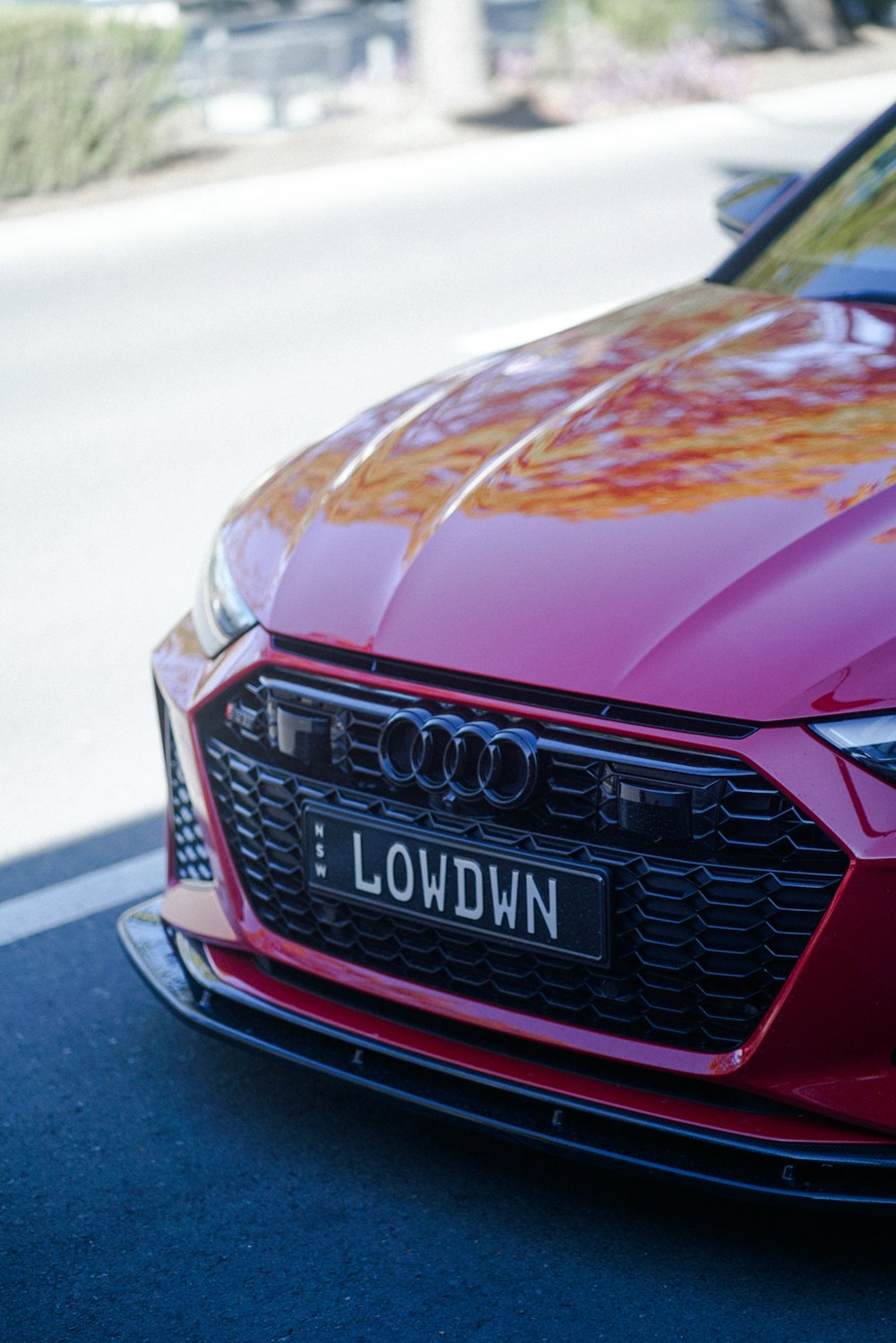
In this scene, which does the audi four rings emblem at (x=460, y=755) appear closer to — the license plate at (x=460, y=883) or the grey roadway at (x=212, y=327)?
the license plate at (x=460, y=883)

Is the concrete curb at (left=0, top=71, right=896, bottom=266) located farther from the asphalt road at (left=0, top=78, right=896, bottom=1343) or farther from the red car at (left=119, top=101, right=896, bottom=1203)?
the red car at (left=119, top=101, right=896, bottom=1203)

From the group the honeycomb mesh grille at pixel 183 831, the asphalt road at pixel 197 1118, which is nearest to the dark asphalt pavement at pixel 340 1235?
the asphalt road at pixel 197 1118

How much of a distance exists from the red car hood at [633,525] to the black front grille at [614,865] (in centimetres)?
10

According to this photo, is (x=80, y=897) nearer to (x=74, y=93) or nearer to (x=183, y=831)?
(x=183, y=831)

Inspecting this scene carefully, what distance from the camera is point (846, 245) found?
3.51 meters

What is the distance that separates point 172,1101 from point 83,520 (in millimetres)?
3870

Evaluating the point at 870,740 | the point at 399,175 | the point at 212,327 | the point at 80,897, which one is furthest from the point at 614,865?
the point at 399,175

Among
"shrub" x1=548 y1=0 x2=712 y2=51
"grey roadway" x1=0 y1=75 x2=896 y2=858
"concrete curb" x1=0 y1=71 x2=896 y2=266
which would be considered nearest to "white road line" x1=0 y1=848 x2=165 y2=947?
"grey roadway" x1=0 y1=75 x2=896 y2=858

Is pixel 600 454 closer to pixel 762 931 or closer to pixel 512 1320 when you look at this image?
pixel 762 931

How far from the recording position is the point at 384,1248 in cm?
251

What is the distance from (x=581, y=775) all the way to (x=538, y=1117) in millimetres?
505

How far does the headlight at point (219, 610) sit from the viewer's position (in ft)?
8.87

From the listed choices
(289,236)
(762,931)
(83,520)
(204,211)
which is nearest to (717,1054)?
(762,931)

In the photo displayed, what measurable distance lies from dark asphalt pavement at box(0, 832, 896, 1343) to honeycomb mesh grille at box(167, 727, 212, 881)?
1.38 ft
